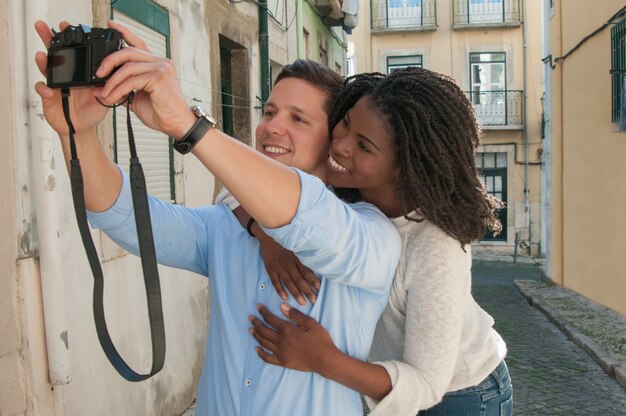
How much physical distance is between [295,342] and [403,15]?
24.1m

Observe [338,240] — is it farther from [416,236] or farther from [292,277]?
[416,236]

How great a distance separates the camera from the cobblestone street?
212 inches

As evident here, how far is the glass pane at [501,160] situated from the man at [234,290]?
22.6 meters

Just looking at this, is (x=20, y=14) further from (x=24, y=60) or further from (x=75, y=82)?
(x=75, y=82)

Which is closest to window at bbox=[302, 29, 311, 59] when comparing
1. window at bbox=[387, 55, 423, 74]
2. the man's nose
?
the man's nose

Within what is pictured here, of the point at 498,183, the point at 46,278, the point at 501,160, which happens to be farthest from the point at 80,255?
the point at 501,160

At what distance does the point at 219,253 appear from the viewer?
72.1 inches

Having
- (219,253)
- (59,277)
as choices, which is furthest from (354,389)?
(59,277)

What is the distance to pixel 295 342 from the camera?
1.59 m

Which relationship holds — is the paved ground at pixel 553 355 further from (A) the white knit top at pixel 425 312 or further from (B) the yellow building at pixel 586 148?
(A) the white knit top at pixel 425 312

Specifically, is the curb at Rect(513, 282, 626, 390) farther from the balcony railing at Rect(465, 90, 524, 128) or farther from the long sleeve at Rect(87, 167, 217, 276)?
the balcony railing at Rect(465, 90, 524, 128)

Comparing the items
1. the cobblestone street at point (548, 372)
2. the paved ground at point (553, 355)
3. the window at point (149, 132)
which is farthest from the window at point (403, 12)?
the window at point (149, 132)

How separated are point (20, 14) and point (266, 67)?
5.12 metres

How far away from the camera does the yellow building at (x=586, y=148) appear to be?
9797mm
